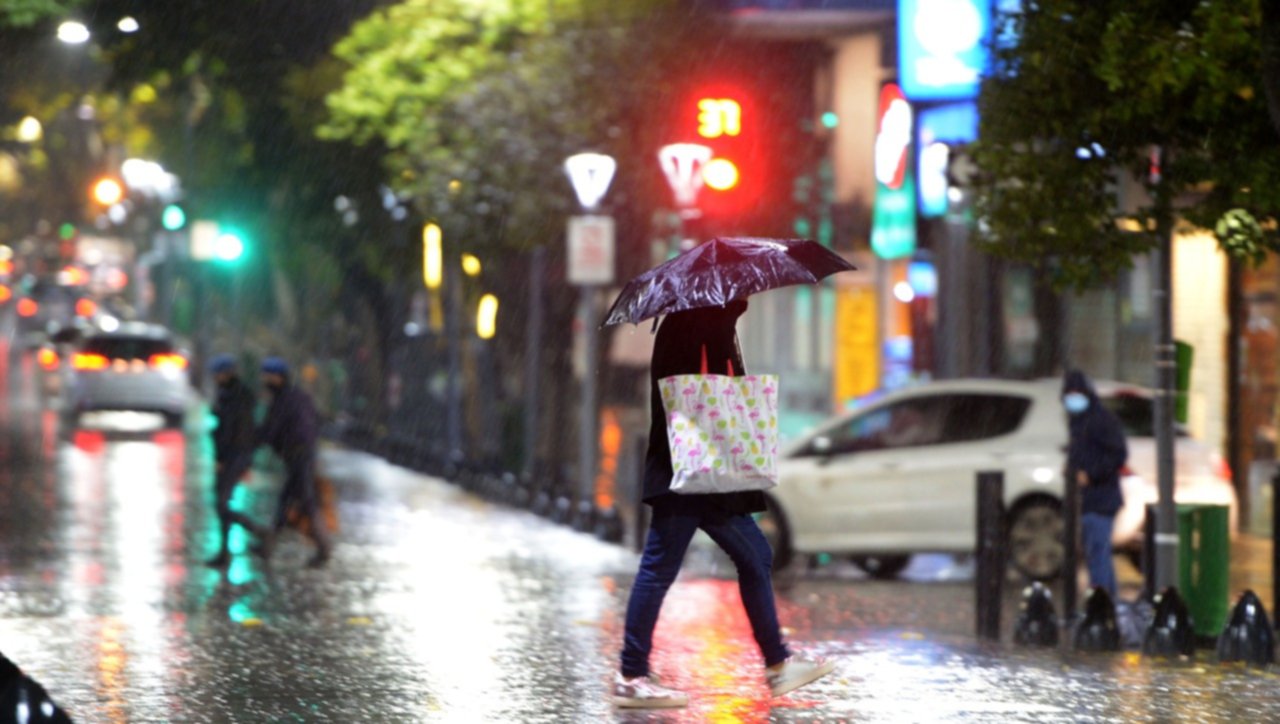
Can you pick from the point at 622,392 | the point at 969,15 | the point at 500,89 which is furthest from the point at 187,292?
the point at 969,15

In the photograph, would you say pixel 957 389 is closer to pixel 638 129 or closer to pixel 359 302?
pixel 638 129

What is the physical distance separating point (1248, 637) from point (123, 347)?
25.1 meters

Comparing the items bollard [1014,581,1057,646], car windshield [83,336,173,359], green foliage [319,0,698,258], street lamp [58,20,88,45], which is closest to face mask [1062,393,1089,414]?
bollard [1014,581,1057,646]

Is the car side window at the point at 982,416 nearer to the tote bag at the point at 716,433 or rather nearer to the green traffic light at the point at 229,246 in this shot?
the tote bag at the point at 716,433

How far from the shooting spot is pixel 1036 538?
1620 cm

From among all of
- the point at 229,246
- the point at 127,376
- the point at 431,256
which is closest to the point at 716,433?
the point at 431,256

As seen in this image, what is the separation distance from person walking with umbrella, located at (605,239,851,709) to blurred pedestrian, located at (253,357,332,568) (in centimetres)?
727

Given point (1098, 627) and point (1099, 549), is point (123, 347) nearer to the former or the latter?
point (1099, 549)

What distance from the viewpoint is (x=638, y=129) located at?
22703 mm

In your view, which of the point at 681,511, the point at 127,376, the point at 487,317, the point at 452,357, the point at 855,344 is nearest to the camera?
the point at 681,511

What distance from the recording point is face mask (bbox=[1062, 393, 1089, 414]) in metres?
13.8

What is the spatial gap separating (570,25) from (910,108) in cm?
413

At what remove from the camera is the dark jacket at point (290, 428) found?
1589 cm

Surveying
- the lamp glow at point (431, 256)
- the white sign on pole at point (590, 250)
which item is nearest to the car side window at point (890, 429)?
the white sign on pole at point (590, 250)
